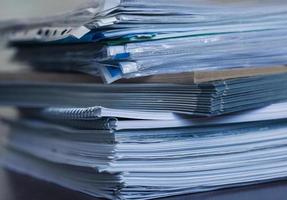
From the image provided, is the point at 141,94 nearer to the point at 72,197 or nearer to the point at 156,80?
the point at 156,80

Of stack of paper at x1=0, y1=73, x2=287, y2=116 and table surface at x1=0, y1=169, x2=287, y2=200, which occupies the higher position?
stack of paper at x1=0, y1=73, x2=287, y2=116

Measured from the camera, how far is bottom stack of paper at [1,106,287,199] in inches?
18.4

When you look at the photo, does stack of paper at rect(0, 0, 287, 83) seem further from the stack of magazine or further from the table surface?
the table surface

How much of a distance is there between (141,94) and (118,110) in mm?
31

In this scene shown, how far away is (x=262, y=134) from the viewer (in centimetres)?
51

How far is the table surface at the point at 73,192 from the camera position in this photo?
1.59 ft

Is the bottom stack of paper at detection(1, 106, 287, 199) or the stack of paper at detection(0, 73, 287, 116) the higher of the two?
the stack of paper at detection(0, 73, 287, 116)

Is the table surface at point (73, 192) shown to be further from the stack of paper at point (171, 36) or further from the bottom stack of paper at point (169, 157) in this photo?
the stack of paper at point (171, 36)

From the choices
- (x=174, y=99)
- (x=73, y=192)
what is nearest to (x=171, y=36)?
(x=174, y=99)

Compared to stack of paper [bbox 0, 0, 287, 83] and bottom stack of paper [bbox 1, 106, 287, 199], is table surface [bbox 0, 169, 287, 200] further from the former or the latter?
stack of paper [bbox 0, 0, 287, 83]

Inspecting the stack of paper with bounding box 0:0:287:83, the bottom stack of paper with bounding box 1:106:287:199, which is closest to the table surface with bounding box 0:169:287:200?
the bottom stack of paper with bounding box 1:106:287:199

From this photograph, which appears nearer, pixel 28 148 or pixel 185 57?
pixel 185 57

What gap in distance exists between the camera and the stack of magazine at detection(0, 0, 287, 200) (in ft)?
1.54

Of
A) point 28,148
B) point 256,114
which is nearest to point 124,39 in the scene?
point 256,114
